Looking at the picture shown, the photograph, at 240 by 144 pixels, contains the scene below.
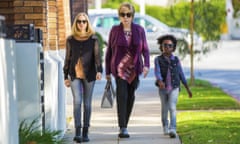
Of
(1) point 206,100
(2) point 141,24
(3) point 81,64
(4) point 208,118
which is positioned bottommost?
(2) point 141,24

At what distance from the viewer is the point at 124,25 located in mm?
12031

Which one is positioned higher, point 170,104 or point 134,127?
point 170,104

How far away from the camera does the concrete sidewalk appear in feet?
38.5

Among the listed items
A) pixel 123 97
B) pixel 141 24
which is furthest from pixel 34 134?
pixel 141 24

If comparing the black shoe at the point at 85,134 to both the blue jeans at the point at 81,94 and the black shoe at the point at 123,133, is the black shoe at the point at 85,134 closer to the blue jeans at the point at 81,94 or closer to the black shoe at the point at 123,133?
the blue jeans at the point at 81,94

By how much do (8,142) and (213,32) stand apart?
46.6ft

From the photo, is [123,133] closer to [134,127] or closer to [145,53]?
[145,53]

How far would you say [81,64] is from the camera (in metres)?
11.7

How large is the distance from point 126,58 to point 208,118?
255 cm

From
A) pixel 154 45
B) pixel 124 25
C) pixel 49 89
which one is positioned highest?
pixel 124 25

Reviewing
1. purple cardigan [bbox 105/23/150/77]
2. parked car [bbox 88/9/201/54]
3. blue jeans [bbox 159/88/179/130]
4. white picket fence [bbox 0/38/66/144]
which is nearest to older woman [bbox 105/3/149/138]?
purple cardigan [bbox 105/23/150/77]

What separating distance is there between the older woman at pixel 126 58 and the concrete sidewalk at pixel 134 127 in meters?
0.33

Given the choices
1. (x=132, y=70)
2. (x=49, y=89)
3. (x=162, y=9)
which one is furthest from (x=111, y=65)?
(x=162, y=9)

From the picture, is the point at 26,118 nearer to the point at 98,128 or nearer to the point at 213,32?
the point at 98,128
